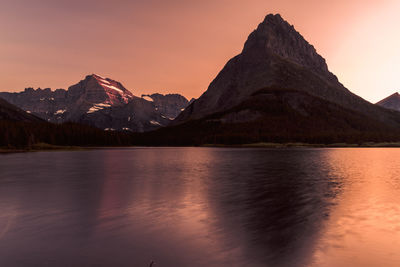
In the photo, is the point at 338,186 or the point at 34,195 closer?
the point at 34,195

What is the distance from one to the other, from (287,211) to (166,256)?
58.0 ft

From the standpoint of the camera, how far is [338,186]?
52.3 meters

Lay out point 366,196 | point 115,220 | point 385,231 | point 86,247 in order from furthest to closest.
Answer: point 366,196 < point 115,220 < point 385,231 < point 86,247

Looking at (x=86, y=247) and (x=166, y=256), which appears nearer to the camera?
(x=166, y=256)

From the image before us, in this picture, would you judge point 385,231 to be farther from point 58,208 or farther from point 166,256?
point 58,208

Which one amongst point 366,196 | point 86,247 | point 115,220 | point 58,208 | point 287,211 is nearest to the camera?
point 86,247

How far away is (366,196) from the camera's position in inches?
1686

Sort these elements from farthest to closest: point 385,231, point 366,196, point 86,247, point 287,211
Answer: point 366,196 → point 287,211 → point 385,231 → point 86,247

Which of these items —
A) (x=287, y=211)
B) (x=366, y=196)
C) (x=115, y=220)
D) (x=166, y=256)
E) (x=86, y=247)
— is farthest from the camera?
(x=366, y=196)

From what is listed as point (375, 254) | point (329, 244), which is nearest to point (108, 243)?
point (329, 244)

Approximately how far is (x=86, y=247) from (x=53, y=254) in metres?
2.13

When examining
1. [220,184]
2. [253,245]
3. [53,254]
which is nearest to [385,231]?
[253,245]

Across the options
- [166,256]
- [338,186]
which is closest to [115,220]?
[166,256]

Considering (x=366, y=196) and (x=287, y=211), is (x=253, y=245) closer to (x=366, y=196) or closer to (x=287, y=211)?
(x=287, y=211)
